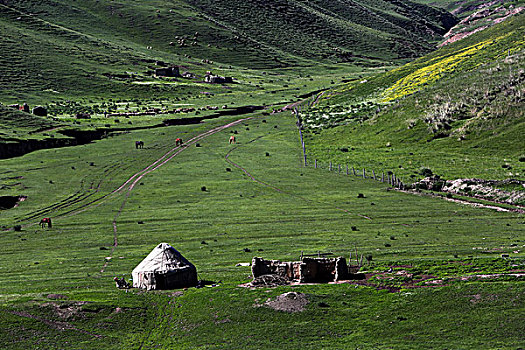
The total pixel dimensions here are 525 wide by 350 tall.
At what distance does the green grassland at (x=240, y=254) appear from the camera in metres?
41.6

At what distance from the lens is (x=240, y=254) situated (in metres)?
61.7

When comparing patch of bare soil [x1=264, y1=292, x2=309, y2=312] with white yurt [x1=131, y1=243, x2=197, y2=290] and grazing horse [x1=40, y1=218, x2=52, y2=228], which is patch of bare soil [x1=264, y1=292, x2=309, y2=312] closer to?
white yurt [x1=131, y1=243, x2=197, y2=290]

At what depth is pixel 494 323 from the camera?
40.2m

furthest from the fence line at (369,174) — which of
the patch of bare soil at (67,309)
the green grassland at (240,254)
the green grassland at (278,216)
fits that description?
the patch of bare soil at (67,309)

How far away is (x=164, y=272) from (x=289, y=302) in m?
12.0

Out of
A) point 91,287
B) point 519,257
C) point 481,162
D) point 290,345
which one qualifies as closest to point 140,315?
point 91,287

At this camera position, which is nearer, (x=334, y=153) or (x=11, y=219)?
(x=11, y=219)

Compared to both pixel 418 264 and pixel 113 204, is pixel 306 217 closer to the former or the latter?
pixel 418 264

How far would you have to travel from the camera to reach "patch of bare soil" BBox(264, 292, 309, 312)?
146ft

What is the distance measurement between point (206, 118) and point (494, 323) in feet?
441

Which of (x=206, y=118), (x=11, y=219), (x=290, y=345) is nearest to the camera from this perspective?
(x=290, y=345)

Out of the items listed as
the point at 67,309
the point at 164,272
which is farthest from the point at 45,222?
the point at 67,309

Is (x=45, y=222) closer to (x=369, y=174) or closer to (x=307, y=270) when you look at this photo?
(x=307, y=270)

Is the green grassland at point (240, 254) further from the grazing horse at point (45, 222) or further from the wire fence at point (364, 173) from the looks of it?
the wire fence at point (364, 173)
